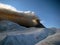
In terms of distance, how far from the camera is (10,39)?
27.9 inches

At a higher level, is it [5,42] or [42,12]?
[42,12]

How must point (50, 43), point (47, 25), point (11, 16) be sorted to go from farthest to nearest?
point (47, 25) → point (11, 16) → point (50, 43)

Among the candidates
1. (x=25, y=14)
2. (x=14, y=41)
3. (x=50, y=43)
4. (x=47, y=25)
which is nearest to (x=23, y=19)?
(x=25, y=14)

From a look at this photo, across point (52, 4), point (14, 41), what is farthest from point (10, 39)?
point (52, 4)

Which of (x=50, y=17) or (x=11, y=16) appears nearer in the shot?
(x=11, y=16)

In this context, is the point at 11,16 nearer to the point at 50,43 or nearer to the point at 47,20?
the point at 47,20

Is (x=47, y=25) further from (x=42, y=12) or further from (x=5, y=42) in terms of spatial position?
(x=5, y=42)

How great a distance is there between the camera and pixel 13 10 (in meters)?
1.07

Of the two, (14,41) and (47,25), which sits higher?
(47,25)

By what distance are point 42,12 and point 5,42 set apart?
60cm

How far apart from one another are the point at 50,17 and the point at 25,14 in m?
0.23

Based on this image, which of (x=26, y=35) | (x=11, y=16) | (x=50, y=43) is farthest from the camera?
(x=11, y=16)

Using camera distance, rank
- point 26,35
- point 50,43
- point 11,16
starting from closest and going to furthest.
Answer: point 50,43 → point 26,35 → point 11,16

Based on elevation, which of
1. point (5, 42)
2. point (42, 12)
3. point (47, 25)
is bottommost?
point (5, 42)
